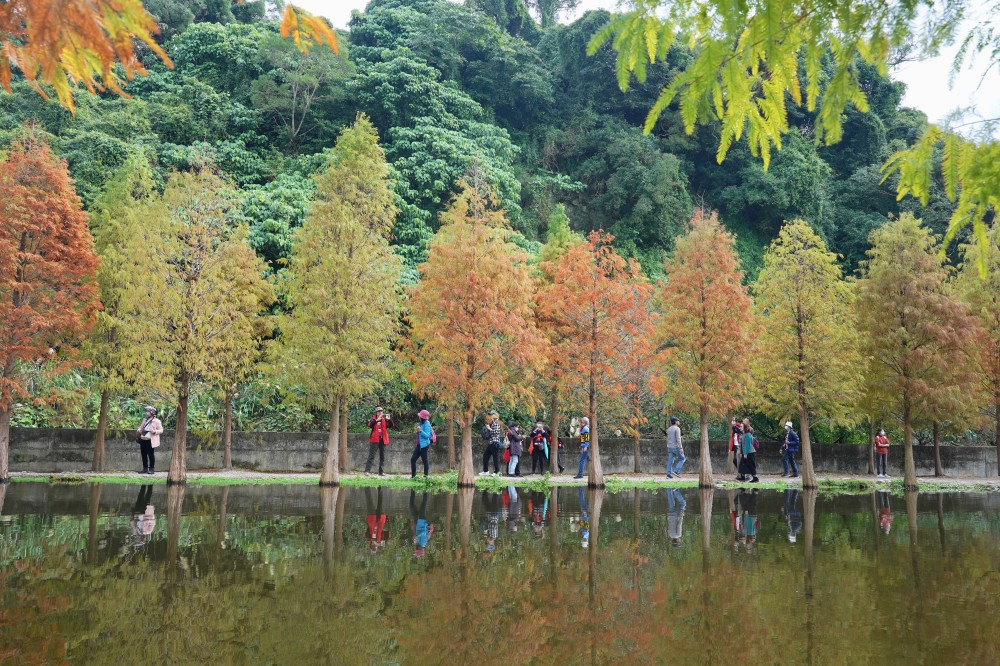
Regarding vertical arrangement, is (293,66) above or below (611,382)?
above

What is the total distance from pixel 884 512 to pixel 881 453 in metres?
15.0

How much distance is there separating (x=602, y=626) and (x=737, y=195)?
155 feet

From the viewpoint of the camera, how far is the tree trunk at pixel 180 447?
19438mm

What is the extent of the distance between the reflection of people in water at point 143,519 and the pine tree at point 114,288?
4.27 metres

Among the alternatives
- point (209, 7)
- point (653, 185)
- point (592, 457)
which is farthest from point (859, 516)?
point (209, 7)

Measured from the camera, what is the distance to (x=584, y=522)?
42.7ft

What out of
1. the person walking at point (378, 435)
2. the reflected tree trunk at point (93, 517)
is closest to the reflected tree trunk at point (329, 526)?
the reflected tree trunk at point (93, 517)

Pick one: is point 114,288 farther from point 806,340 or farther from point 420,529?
point 806,340

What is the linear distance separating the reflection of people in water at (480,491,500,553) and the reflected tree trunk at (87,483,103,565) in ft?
15.8

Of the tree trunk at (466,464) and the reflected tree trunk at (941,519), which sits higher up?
the tree trunk at (466,464)

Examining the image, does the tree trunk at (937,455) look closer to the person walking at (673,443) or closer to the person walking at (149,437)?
the person walking at (673,443)

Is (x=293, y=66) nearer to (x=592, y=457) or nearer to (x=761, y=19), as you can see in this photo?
(x=592, y=457)

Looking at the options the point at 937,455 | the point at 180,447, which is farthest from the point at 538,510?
the point at 937,455

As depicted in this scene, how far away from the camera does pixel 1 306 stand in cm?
1869
